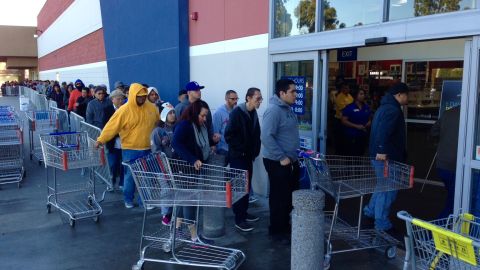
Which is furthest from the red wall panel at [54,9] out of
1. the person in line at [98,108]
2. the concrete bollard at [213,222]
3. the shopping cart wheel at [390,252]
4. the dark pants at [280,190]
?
the shopping cart wheel at [390,252]

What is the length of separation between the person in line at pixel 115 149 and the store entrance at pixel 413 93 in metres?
3.88

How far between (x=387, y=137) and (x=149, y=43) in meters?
7.95

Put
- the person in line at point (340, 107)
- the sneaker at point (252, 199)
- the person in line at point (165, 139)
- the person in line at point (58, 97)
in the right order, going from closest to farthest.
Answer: the person in line at point (165, 139) → the sneaker at point (252, 199) → the person in line at point (340, 107) → the person in line at point (58, 97)

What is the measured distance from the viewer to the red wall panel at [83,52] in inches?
712

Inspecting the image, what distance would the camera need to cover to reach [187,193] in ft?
14.6

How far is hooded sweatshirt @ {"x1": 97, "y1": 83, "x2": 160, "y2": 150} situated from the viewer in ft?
19.9

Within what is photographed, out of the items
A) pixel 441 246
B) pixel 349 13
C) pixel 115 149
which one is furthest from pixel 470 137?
pixel 115 149

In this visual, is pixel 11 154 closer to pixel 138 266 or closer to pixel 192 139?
pixel 192 139

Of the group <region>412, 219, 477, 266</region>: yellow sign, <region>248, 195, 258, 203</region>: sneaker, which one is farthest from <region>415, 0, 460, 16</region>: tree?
<region>248, 195, 258, 203</region>: sneaker

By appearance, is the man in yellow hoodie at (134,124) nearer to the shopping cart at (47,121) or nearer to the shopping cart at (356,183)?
the shopping cart at (356,183)

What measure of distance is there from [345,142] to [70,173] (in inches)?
215

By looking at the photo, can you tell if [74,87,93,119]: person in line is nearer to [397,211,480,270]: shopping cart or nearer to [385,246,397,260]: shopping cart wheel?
[385,246,397,260]: shopping cart wheel

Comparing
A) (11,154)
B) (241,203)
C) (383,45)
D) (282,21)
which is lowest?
(241,203)

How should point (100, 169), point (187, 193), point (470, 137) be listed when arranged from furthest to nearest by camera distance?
1. point (100, 169)
2. point (187, 193)
3. point (470, 137)
